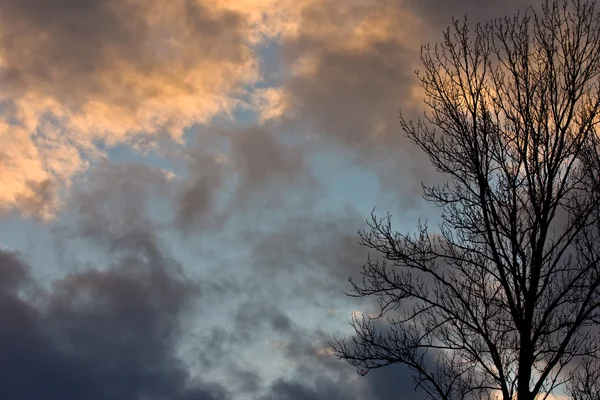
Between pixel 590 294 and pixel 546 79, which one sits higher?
pixel 546 79

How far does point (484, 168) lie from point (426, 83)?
2305 mm

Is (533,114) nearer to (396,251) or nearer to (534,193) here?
(534,193)

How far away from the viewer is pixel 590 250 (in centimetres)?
1187

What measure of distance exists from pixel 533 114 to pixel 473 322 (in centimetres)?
420

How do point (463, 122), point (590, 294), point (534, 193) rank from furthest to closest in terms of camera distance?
point (463, 122) < point (534, 193) < point (590, 294)

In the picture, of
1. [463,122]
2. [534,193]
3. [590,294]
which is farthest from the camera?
[463,122]

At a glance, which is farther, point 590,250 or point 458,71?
point 458,71

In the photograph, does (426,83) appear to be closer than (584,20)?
No

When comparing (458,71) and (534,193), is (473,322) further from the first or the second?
(458,71)

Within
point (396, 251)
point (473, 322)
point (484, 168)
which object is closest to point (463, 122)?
point (484, 168)

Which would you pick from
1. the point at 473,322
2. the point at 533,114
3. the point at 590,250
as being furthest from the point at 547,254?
the point at 533,114

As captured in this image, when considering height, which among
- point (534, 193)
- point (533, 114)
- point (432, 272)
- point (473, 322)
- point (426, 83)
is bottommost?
point (473, 322)

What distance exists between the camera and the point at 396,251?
41.7ft

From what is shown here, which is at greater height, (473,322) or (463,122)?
(463,122)
